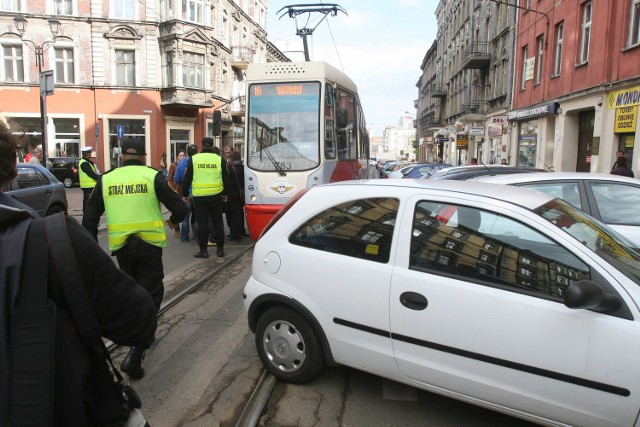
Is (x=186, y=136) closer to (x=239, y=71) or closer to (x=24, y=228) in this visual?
(x=239, y=71)

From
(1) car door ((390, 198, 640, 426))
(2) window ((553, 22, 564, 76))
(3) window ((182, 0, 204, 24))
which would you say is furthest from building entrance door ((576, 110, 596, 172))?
(3) window ((182, 0, 204, 24))

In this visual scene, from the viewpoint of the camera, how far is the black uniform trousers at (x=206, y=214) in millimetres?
7873

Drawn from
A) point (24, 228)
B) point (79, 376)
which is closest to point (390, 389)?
point (79, 376)

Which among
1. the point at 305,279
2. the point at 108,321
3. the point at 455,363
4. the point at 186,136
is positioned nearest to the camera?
the point at 108,321

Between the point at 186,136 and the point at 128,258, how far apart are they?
28.8 meters

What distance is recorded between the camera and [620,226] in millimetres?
5117

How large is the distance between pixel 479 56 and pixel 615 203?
2792 cm

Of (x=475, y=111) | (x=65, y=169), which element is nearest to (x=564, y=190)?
(x=65, y=169)

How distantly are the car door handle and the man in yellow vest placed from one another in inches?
85.4

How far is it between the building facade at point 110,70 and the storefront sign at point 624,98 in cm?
2046

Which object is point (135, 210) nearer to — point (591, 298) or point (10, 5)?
point (591, 298)

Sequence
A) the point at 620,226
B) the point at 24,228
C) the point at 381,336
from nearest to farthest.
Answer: the point at 24,228 < the point at 381,336 < the point at 620,226

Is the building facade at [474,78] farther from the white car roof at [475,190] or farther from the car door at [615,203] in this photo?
the white car roof at [475,190]

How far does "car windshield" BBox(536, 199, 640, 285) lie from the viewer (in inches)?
109
